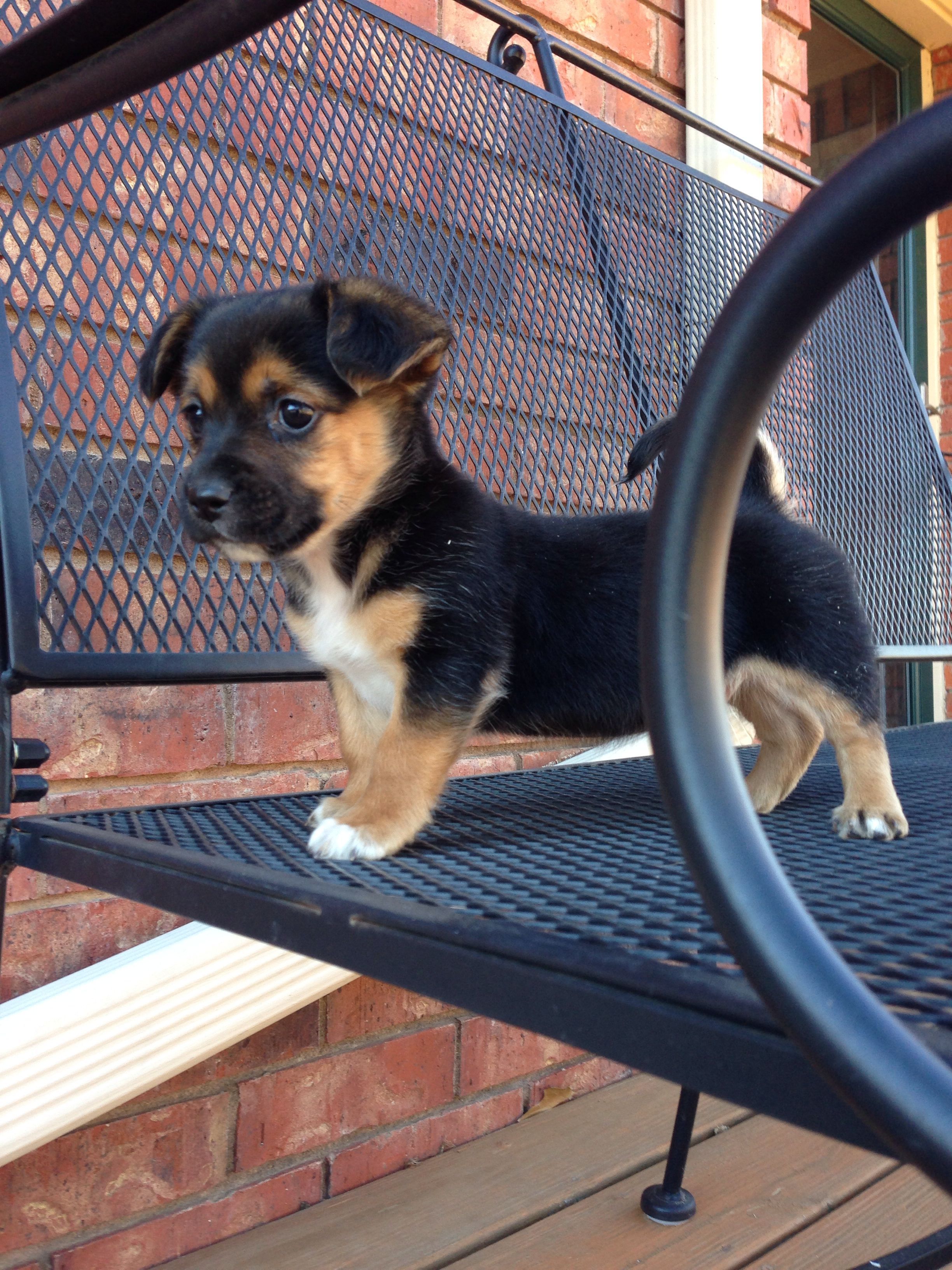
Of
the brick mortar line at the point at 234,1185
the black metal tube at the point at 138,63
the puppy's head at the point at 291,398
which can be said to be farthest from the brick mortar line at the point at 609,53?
the brick mortar line at the point at 234,1185

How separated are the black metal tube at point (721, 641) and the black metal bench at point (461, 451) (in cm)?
3

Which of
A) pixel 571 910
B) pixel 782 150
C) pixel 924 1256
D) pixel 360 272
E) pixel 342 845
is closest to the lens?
pixel 571 910

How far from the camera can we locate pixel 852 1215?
1.76 metres

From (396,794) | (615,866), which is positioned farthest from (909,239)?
(615,866)

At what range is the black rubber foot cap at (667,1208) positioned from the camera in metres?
1.71

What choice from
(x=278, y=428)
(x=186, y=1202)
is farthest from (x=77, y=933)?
(x=278, y=428)

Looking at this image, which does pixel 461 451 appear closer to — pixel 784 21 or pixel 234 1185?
pixel 234 1185

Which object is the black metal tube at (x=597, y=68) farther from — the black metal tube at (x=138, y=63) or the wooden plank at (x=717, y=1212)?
the wooden plank at (x=717, y=1212)

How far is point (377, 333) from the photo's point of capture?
1.23 meters

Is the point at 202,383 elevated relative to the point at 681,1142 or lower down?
elevated

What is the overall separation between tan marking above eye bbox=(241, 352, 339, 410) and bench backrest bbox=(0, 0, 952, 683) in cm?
15

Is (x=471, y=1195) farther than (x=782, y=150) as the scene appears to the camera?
No

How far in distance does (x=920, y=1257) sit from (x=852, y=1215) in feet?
1.53

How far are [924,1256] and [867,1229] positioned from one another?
0.42 meters
